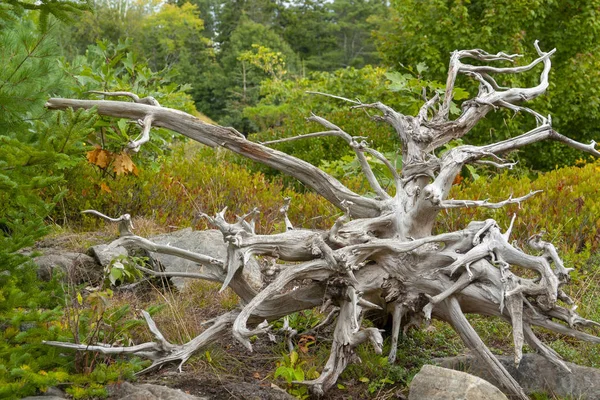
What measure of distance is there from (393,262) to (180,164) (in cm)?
519

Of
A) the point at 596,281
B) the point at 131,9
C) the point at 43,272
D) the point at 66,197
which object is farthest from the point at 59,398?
the point at 131,9

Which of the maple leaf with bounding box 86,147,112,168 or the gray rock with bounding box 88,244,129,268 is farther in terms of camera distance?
the maple leaf with bounding box 86,147,112,168

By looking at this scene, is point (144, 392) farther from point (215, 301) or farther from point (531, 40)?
point (531, 40)

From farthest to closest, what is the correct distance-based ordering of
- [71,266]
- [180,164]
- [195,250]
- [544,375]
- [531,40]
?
[531,40] < [180,164] < [195,250] < [71,266] < [544,375]

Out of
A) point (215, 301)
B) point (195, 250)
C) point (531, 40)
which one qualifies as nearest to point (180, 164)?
point (195, 250)

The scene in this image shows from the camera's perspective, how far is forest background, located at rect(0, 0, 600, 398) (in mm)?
3527

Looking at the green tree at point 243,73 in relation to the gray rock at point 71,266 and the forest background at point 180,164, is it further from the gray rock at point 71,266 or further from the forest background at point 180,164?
the gray rock at point 71,266

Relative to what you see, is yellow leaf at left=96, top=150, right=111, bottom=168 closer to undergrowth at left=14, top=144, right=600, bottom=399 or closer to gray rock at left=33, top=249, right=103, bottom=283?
undergrowth at left=14, top=144, right=600, bottom=399

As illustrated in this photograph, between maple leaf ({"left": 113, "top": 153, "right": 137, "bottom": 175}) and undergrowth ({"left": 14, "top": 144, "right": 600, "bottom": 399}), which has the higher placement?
maple leaf ({"left": 113, "top": 153, "right": 137, "bottom": 175})

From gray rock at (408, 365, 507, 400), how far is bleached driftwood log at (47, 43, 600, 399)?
0.89ft

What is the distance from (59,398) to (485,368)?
7.72 ft

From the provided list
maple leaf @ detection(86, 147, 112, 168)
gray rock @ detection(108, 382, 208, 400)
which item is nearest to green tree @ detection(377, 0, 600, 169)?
maple leaf @ detection(86, 147, 112, 168)

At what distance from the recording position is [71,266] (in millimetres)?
5172

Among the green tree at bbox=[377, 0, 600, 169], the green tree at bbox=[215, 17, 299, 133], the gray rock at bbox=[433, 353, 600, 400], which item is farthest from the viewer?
the green tree at bbox=[215, 17, 299, 133]
